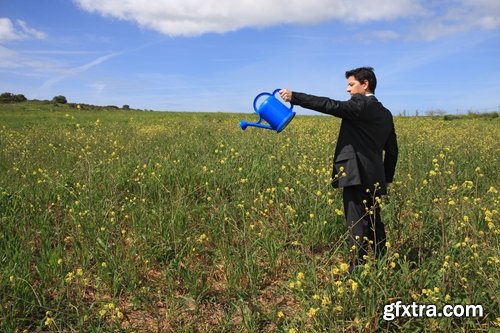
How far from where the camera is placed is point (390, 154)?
3.57 m

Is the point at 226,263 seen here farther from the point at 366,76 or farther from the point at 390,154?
the point at 366,76

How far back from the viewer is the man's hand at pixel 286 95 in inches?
120

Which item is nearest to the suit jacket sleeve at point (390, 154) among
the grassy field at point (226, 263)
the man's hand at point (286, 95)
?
the grassy field at point (226, 263)

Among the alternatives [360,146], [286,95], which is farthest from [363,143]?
[286,95]

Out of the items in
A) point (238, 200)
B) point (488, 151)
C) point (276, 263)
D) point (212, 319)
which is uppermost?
point (488, 151)

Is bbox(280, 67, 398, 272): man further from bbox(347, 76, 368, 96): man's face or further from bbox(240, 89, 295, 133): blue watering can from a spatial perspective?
bbox(240, 89, 295, 133): blue watering can

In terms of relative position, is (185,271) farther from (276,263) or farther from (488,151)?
(488,151)

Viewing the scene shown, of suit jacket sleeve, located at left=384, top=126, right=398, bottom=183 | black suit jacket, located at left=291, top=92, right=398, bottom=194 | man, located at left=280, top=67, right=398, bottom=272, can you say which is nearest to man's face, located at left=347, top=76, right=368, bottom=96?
man, located at left=280, top=67, right=398, bottom=272

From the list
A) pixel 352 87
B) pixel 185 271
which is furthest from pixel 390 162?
pixel 185 271

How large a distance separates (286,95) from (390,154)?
3.94ft

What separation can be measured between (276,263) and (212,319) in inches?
33.0

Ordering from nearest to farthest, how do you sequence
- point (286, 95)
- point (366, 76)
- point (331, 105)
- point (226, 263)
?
point (331, 105), point (286, 95), point (366, 76), point (226, 263)

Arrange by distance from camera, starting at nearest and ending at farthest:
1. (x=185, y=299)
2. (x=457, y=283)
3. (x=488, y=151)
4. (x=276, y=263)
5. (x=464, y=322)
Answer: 1. (x=464, y=322)
2. (x=457, y=283)
3. (x=185, y=299)
4. (x=276, y=263)
5. (x=488, y=151)

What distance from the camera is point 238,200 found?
4570 mm
